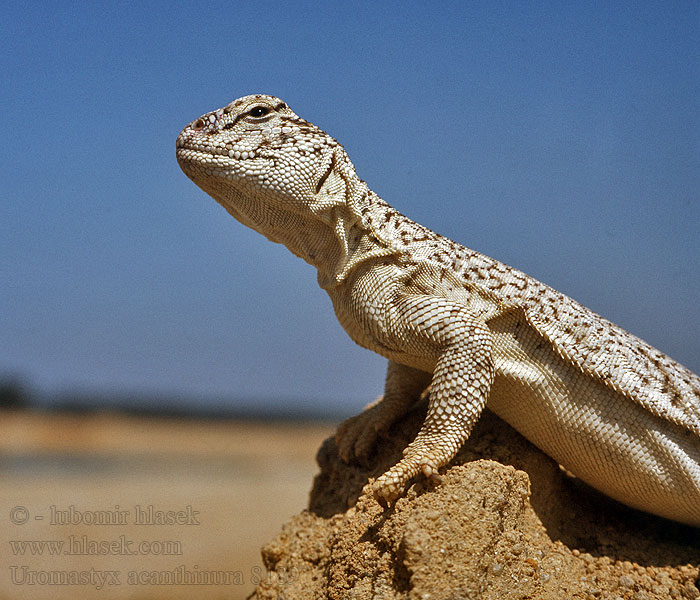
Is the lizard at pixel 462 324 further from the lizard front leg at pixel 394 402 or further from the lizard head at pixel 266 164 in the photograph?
the lizard front leg at pixel 394 402

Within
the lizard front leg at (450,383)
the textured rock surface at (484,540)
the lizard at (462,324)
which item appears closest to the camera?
the textured rock surface at (484,540)

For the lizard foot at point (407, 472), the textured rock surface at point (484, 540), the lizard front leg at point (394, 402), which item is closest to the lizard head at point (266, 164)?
the lizard front leg at point (394, 402)

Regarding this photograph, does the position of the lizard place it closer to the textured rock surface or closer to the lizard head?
the lizard head

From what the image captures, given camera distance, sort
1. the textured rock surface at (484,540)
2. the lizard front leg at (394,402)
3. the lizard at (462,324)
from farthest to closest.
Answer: the lizard front leg at (394,402) → the lizard at (462,324) → the textured rock surface at (484,540)

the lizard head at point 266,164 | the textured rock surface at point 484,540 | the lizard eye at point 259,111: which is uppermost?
the lizard eye at point 259,111

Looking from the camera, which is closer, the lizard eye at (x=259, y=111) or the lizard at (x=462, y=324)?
the lizard at (x=462, y=324)

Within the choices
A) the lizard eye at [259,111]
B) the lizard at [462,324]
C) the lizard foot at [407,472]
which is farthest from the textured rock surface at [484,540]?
the lizard eye at [259,111]

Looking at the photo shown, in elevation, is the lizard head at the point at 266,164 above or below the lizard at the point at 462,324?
above

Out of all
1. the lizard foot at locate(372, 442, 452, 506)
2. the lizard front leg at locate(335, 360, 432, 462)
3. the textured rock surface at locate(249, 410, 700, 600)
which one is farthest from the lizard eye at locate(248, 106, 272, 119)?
the textured rock surface at locate(249, 410, 700, 600)

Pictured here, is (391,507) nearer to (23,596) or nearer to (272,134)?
(272,134)
